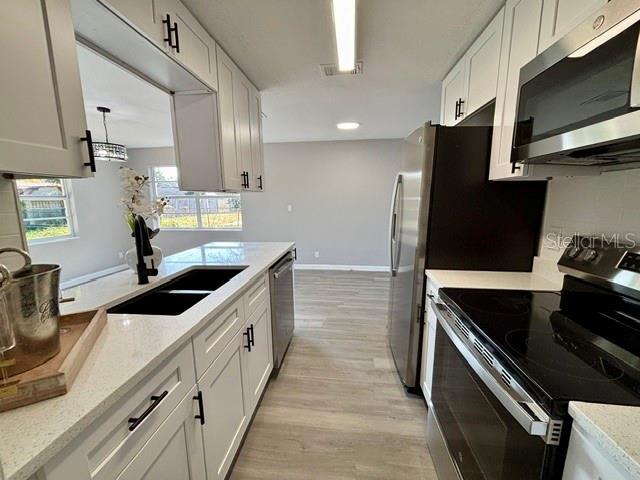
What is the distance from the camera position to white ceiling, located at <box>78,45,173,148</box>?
214 cm

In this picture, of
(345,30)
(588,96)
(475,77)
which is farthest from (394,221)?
(588,96)

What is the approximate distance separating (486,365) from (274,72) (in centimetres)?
239

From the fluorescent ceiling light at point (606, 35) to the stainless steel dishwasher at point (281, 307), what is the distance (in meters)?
1.89

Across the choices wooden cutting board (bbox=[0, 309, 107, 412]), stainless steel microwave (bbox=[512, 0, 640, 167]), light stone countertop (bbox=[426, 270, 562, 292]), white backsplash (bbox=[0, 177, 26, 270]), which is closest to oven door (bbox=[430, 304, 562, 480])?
light stone countertop (bbox=[426, 270, 562, 292])

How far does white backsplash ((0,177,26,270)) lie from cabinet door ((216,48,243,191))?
1166mm

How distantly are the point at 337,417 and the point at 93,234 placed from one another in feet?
18.8

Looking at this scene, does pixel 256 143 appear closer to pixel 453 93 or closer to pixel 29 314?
pixel 453 93

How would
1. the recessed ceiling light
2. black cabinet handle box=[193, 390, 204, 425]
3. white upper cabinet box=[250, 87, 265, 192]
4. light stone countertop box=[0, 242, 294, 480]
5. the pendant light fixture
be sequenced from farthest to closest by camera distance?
the recessed ceiling light < the pendant light fixture < white upper cabinet box=[250, 87, 265, 192] < black cabinet handle box=[193, 390, 204, 425] < light stone countertop box=[0, 242, 294, 480]

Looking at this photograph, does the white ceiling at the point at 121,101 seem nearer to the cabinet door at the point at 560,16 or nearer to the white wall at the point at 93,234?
the white wall at the point at 93,234

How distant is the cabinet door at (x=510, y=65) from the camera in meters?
1.26

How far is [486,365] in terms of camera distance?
919 millimetres

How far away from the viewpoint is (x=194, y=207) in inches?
226

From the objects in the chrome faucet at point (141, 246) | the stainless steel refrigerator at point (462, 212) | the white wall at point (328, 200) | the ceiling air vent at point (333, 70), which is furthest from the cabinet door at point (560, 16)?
the white wall at point (328, 200)

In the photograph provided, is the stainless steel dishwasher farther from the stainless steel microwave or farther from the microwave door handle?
the microwave door handle
